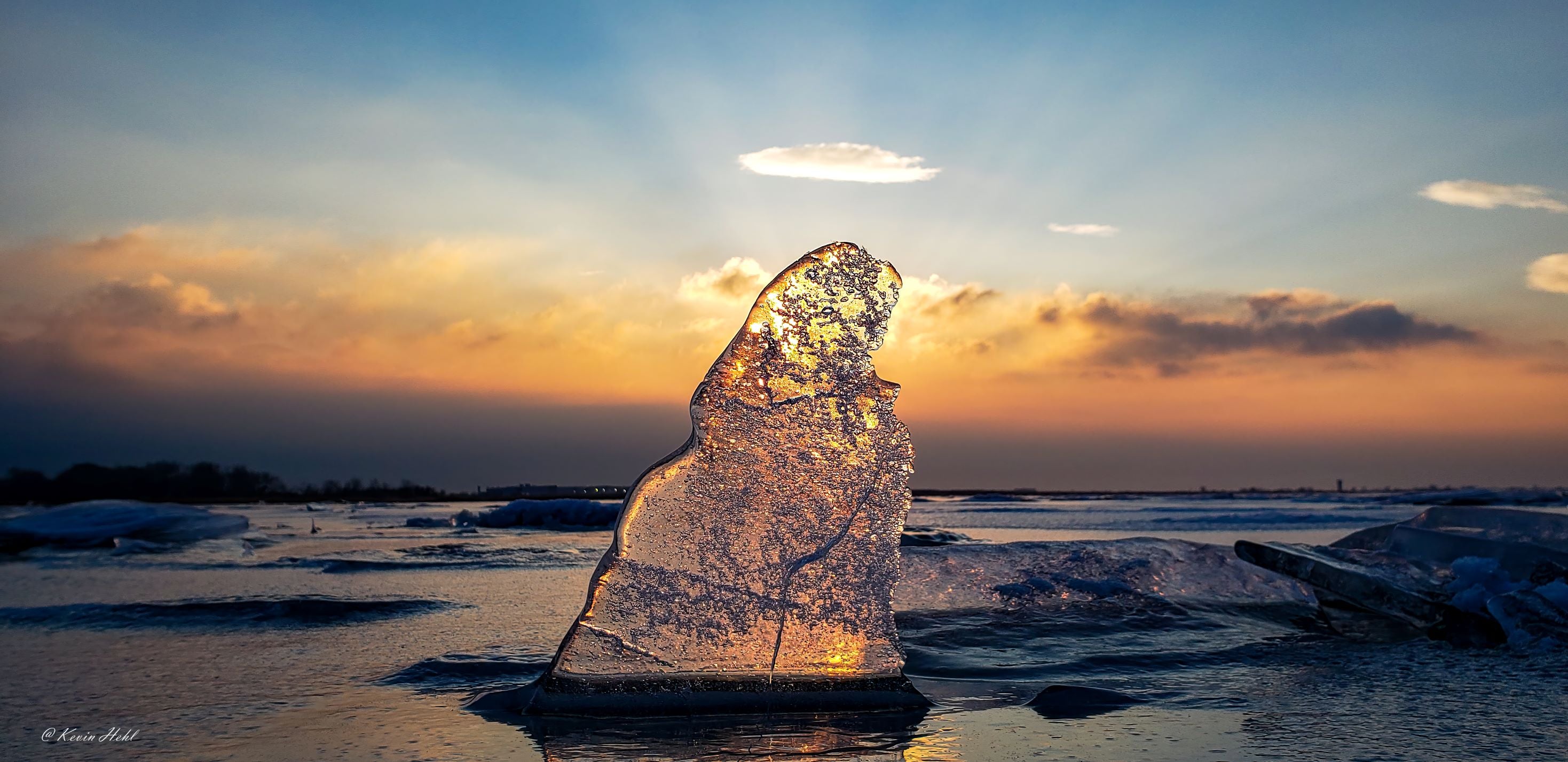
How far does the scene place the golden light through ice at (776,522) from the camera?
11.1ft

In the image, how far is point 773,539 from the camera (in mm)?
3484

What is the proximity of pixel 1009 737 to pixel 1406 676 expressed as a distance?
80.8 inches

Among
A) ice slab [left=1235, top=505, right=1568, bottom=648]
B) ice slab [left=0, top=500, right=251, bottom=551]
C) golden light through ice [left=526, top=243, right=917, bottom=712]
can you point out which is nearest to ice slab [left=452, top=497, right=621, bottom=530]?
ice slab [left=0, top=500, right=251, bottom=551]

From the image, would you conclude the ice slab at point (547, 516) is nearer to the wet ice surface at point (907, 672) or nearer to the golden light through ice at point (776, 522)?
the wet ice surface at point (907, 672)

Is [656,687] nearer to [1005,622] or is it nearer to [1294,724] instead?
[1294,724]

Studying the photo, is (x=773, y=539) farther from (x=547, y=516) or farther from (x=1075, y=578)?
(x=547, y=516)

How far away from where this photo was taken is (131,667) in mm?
4086

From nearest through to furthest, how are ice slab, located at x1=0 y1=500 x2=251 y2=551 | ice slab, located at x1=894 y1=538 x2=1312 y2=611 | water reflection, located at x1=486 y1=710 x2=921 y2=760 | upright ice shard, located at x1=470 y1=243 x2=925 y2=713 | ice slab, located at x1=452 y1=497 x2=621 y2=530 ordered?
water reflection, located at x1=486 y1=710 x2=921 y2=760, upright ice shard, located at x1=470 y1=243 x2=925 y2=713, ice slab, located at x1=894 y1=538 x2=1312 y2=611, ice slab, located at x1=0 y1=500 x2=251 y2=551, ice slab, located at x1=452 y1=497 x2=621 y2=530

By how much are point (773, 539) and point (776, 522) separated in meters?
0.06

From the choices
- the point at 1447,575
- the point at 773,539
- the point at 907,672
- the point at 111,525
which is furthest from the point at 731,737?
the point at 111,525

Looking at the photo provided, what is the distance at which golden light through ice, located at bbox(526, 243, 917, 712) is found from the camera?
11.1 feet

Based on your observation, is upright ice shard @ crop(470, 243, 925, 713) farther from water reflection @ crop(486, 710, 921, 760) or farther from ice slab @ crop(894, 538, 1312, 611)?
ice slab @ crop(894, 538, 1312, 611)

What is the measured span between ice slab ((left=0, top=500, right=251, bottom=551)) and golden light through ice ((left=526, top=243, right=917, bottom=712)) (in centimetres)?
1164

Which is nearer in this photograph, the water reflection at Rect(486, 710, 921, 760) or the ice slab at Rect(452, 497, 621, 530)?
the water reflection at Rect(486, 710, 921, 760)
